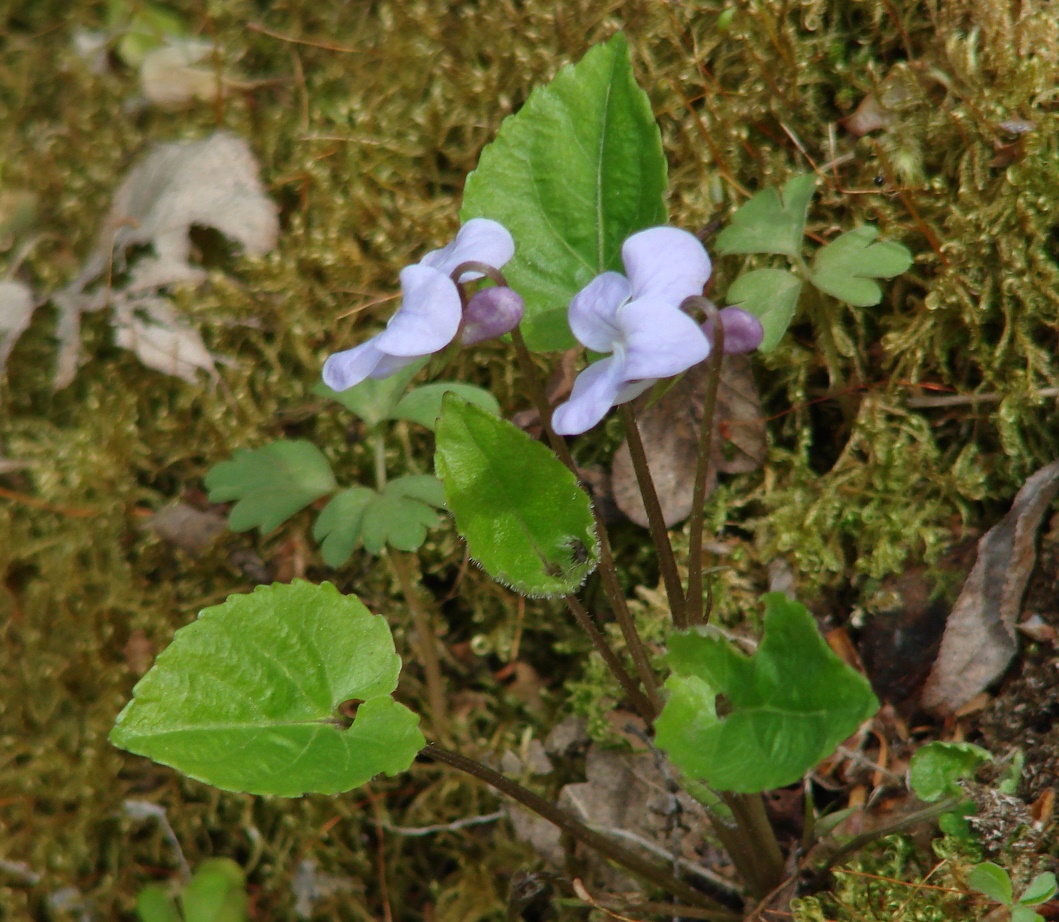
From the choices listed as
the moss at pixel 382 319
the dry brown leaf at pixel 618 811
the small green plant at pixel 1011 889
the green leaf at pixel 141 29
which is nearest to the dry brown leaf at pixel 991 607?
the moss at pixel 382 319

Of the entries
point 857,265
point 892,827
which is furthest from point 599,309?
point 892,827

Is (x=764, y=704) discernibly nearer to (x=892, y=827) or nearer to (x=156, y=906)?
(x=892, y=827)

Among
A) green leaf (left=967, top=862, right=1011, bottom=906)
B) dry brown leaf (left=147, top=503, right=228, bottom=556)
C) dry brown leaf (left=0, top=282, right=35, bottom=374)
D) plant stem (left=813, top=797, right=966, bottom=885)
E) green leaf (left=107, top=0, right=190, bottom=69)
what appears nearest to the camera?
green leaf (left=967, top=862, right=1011, bottom=906)

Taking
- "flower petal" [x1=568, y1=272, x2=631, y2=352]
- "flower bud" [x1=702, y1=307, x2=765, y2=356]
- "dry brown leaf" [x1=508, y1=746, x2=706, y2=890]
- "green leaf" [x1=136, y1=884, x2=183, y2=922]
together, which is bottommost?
"green leaf" [x1=136, y1=884, x2=183, y2=922]

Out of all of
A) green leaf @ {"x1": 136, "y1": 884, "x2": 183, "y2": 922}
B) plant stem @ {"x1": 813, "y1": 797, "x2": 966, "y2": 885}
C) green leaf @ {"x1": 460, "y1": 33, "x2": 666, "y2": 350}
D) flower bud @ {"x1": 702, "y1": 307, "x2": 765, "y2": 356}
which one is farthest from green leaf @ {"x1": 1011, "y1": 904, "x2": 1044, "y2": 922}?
green leaf @ {"x1": 136, "y1": 884, "x2": 183, "y2": 922}

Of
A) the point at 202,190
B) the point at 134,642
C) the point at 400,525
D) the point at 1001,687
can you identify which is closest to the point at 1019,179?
the point at 1001,687

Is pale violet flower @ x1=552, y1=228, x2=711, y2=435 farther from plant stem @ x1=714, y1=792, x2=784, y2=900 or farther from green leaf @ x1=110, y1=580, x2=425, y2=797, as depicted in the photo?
plant stem @ x1=714, y1=792, x2=784, y2=900
